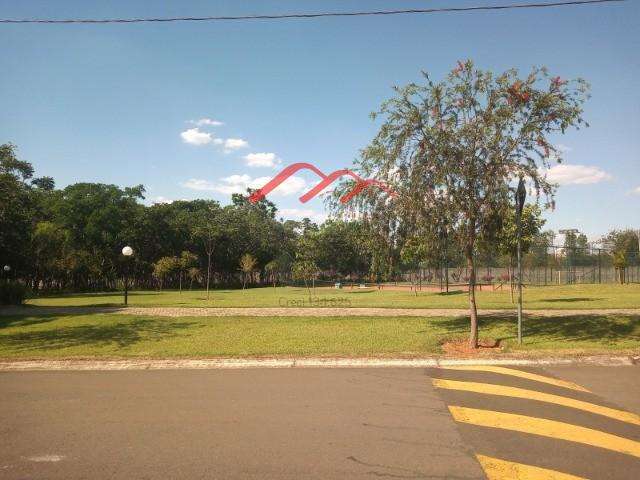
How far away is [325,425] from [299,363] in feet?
11.9

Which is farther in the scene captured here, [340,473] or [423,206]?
[423,206]

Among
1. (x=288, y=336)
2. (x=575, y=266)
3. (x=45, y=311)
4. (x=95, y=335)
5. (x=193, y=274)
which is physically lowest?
(x=45, y=311)

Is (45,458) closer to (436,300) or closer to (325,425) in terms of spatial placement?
(325,425)

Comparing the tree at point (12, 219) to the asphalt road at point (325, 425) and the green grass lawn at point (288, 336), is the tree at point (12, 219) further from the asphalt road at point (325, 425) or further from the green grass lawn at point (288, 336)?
the asphalt road at point (325, 425)

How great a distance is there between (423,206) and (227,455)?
7646 mm

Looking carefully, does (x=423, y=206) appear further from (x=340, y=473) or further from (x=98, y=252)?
(x=98, y=252)

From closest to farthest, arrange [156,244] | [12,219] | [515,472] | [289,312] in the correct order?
[515,472], [289,312], [12,219], [156,244]

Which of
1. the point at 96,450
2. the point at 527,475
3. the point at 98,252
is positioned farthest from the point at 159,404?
the point at 98,252

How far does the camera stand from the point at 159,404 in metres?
6.29

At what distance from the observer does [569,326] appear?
13.0 meters

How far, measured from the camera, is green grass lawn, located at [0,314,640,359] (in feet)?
33.3

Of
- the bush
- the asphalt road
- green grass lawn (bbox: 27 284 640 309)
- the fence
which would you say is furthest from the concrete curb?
the fence

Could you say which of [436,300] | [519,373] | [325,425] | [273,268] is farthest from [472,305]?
[273,268]

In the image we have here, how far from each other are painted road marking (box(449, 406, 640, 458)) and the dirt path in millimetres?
11043
